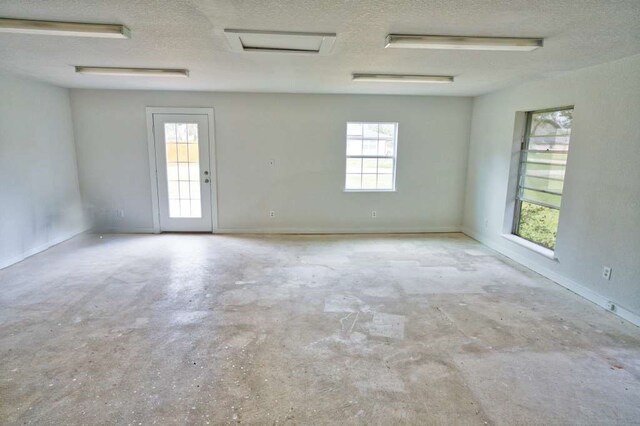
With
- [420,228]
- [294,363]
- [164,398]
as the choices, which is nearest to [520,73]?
[420,228]

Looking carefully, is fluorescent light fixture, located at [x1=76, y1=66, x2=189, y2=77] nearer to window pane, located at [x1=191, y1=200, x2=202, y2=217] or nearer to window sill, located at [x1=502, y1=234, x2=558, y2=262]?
window pane, located at [x1=191, y1=200, x2=202, y2=217]

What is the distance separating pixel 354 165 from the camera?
6.20 meters

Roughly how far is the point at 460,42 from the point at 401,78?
164 cm

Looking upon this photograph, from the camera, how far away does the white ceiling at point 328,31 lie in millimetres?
2188

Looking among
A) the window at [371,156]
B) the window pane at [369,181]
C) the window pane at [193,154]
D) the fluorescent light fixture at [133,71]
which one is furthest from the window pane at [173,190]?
the window pane at [369,181]

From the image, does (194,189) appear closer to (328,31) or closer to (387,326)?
(328,31)

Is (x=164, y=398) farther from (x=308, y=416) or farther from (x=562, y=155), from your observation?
(x=562, y=155)

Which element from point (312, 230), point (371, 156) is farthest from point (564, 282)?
point (312, 230)

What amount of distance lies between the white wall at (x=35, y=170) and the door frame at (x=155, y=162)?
1218 millimetres

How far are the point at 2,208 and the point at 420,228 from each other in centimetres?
618

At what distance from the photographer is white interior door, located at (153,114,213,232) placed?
5836 mm

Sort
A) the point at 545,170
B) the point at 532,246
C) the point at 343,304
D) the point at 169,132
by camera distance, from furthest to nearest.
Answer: the point at 169,132 < the point at 532,246 < the point at 545,170 < the point at 343,304

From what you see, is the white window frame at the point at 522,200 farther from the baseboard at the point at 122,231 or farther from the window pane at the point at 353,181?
the baseboard at the point at 122,231

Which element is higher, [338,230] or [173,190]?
[173,190]
